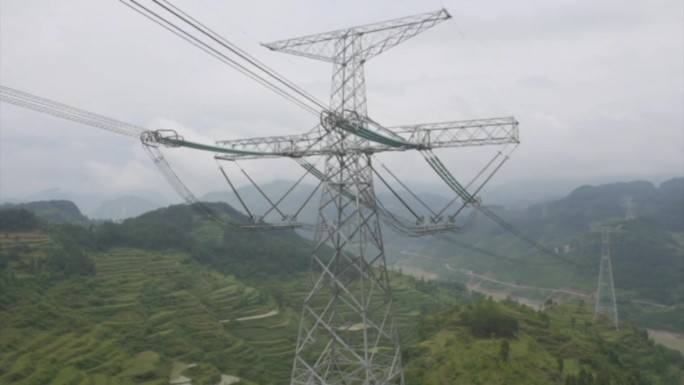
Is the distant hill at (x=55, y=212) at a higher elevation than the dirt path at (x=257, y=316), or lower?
higher

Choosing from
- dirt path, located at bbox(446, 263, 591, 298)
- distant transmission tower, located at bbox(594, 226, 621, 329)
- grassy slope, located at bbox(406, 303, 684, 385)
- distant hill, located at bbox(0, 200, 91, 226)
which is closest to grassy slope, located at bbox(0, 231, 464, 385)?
grassy slope, located at bbox(406, 303, 684, 385)

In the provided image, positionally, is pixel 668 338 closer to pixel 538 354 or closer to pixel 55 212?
pixel 538 354

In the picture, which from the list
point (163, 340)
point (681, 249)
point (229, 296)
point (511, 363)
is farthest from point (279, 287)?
point (681, 249)

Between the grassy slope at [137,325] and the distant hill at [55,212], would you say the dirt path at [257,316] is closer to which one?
the grassy slope at [137,325]

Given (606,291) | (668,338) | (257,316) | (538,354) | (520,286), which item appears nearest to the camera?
(538,354)

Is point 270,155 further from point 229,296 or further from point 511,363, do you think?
point 229,296

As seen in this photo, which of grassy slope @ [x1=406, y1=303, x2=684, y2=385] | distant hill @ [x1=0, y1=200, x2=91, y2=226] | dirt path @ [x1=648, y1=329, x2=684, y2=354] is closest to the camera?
grassy slope @ [x1=406, y1=303, x2=684, y2=385]

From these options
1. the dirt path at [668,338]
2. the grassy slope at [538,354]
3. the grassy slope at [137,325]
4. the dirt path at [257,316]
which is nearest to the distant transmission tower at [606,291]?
the grassy slope at [538,354]

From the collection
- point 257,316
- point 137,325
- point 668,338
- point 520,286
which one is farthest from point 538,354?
point 520,286

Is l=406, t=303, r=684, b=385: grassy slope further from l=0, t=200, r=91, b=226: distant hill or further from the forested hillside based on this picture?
l=0, t=200, r=91, b=226: distant hill
